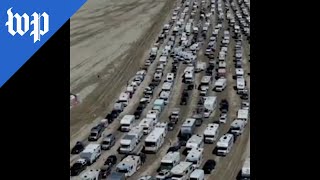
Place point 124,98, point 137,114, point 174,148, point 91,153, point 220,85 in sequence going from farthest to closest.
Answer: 1. point 220,85
2. point 124,98
3. point 137,114
4. point 174,148
5. point 91,153

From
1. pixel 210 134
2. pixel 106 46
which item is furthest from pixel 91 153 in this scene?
pixel 106 46

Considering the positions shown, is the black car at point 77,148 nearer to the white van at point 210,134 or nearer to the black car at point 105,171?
the black car at point 105,171

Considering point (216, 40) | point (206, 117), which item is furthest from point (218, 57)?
point (206, 117)

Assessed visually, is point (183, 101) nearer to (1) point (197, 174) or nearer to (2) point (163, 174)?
(2) point (163, 174)

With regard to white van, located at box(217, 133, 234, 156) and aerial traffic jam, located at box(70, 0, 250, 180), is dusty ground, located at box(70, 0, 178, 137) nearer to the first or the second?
aerial traffic jam, located at box(70, 0, 250, 180)

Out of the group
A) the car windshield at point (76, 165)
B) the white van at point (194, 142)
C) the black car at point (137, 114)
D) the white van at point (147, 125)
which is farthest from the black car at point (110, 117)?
the car windshield at point (76, 165)

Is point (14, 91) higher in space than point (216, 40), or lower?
higher
